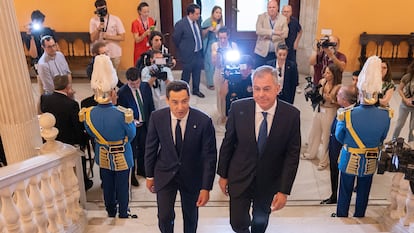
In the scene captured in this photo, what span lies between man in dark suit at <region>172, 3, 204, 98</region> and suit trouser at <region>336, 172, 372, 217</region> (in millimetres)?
3785

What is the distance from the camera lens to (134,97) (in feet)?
15.4

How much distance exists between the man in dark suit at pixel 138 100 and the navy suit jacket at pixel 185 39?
2.52 m

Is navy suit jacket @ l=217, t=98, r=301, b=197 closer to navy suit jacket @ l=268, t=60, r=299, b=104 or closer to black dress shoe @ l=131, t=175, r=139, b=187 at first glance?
black dress shoe @ l=131, t=175, r=139, b=187

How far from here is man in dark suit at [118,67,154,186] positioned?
4586 millimetres

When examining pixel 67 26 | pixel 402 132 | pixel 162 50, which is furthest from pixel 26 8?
pixel 402 132

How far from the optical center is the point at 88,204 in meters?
4.70

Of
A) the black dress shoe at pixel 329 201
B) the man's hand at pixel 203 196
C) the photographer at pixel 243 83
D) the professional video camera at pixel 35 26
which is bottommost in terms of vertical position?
the black dress shoe at pixel 329 201

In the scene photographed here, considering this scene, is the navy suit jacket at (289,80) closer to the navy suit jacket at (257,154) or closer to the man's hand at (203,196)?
the navy suit jacket at (257,154)

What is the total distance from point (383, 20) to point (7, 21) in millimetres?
7016

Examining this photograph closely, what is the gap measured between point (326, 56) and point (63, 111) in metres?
3.34

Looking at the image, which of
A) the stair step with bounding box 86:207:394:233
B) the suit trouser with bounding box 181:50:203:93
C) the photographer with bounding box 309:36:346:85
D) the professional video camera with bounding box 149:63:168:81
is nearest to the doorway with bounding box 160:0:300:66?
the suit trouser with bounding box 181:50:203:93

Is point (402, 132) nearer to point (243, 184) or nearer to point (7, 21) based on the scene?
point (243, 184)

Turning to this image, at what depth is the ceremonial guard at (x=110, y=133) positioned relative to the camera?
382cm

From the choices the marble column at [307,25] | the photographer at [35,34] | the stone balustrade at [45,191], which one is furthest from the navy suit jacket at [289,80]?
the photographer at [35,34]
